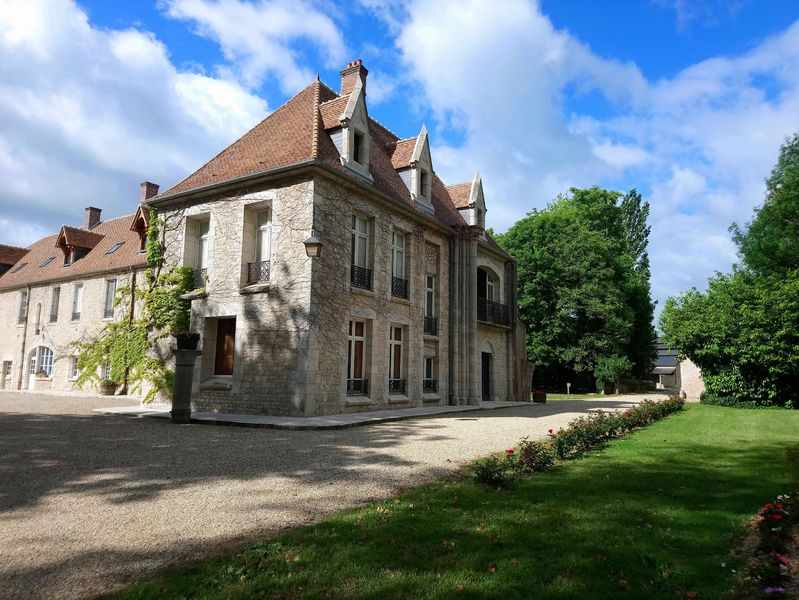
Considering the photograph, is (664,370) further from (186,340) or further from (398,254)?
(186,340)

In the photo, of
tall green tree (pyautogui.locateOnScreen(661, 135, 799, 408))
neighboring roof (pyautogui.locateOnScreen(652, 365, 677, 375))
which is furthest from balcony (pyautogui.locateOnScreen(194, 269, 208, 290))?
neighboring roof (pyautogui.locateOnScreen(652, 365, 677, 375))

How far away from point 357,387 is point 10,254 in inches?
1114

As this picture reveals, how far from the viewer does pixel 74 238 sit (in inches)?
1011

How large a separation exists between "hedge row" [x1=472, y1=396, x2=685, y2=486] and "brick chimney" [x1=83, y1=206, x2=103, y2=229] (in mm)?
28581

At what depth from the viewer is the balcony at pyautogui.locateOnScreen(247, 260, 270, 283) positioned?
14.4 meters

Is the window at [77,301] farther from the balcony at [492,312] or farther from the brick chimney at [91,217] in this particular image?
the balcony at [492,312]

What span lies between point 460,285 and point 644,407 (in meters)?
7.83

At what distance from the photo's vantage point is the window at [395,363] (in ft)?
54.3

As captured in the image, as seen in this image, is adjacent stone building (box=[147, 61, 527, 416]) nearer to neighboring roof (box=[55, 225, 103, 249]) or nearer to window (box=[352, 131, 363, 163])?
window (box=[352, 131, 363, 163])

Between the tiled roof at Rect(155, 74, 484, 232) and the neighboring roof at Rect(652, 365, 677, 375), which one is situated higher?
the tiled roof at Rect(155, 74, 484, 232)

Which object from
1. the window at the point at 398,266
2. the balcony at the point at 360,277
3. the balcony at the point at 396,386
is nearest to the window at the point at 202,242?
the balcony at the point at 360,277

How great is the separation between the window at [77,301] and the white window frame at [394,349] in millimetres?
15615

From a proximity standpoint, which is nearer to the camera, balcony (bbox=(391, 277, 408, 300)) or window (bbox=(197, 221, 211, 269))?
window (bbox=(197, 221, 211, 269))

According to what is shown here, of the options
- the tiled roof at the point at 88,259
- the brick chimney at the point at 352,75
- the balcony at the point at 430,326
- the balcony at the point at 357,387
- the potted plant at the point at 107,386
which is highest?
the brick chimney at the point at 352,75
